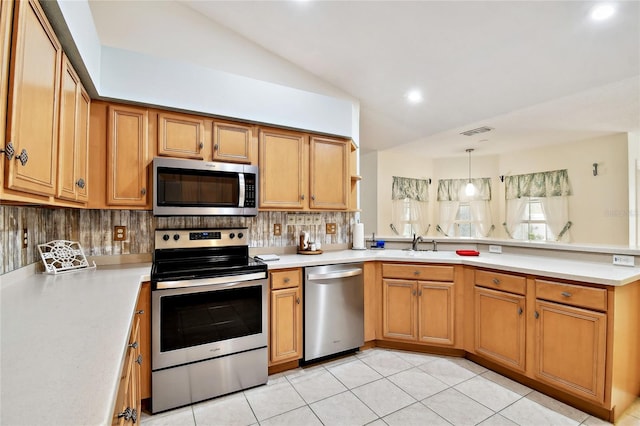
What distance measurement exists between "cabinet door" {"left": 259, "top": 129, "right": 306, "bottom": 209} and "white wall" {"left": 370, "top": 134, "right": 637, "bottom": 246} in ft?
9.56

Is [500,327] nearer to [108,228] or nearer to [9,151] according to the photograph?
[9,151]

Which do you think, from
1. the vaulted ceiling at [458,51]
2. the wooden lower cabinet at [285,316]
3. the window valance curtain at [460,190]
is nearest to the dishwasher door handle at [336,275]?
the wooden lower cabinet at [285,316]

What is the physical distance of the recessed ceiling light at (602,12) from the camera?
77.1 inches

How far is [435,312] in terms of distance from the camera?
8.77ft

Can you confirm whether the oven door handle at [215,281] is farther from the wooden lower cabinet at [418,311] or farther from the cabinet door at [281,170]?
the wooden lower cabinet at [418,311]

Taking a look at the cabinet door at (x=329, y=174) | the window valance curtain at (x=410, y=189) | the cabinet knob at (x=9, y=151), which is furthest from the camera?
the window valance curtain at (x=410, y=189)

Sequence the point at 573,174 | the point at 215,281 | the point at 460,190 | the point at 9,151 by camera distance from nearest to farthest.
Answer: the point at 9,151, the point at 215,281, the point at 573,174, the point at 460,190

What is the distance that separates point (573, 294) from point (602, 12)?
189 centimetres

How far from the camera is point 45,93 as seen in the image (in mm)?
1226

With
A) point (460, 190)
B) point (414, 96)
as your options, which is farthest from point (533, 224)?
point (414, 96)

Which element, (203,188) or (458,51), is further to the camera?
(458,51)

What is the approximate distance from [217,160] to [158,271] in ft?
3.18

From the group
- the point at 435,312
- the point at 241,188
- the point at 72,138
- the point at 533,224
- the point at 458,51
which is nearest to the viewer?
the point at 72,138

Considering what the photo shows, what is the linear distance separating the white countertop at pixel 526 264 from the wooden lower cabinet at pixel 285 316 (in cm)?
11
